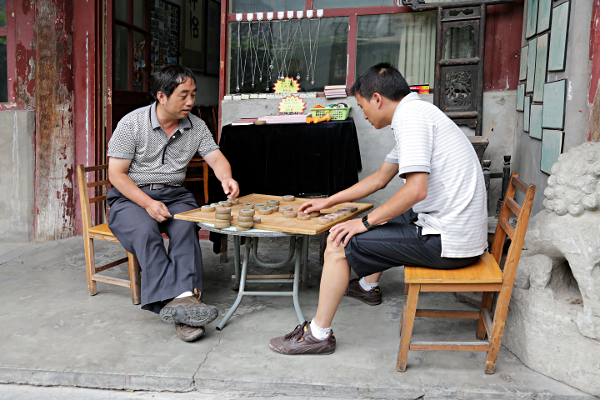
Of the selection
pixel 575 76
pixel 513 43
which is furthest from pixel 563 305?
pixel 513 43

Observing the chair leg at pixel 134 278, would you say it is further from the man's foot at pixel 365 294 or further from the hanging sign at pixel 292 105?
the hanging sign at pixel 292 105

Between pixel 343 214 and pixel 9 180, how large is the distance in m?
3.48

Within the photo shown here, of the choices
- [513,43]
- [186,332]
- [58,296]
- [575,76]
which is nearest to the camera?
[186,332]

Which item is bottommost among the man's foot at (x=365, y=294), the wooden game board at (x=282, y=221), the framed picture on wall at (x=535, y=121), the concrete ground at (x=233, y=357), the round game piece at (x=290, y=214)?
the concrete ground at (x=233, y=357)

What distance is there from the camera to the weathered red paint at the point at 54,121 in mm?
4668

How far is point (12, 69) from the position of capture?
15.6ft

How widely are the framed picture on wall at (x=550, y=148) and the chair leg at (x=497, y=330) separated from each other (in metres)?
1.30

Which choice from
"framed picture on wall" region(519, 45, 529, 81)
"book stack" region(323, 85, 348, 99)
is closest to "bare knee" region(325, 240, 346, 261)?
"book stack" region(323, 85, 348, 99)

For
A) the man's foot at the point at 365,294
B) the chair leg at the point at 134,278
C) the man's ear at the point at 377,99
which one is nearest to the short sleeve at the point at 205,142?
the chair leg at the point at 134,278

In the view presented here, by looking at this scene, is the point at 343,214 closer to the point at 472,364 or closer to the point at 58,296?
the point at 472,364

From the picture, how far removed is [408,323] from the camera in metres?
2.39

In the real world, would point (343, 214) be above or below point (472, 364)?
above

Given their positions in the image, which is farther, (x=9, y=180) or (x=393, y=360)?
(x=9, y=180)

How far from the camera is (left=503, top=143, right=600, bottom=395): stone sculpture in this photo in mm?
2232
